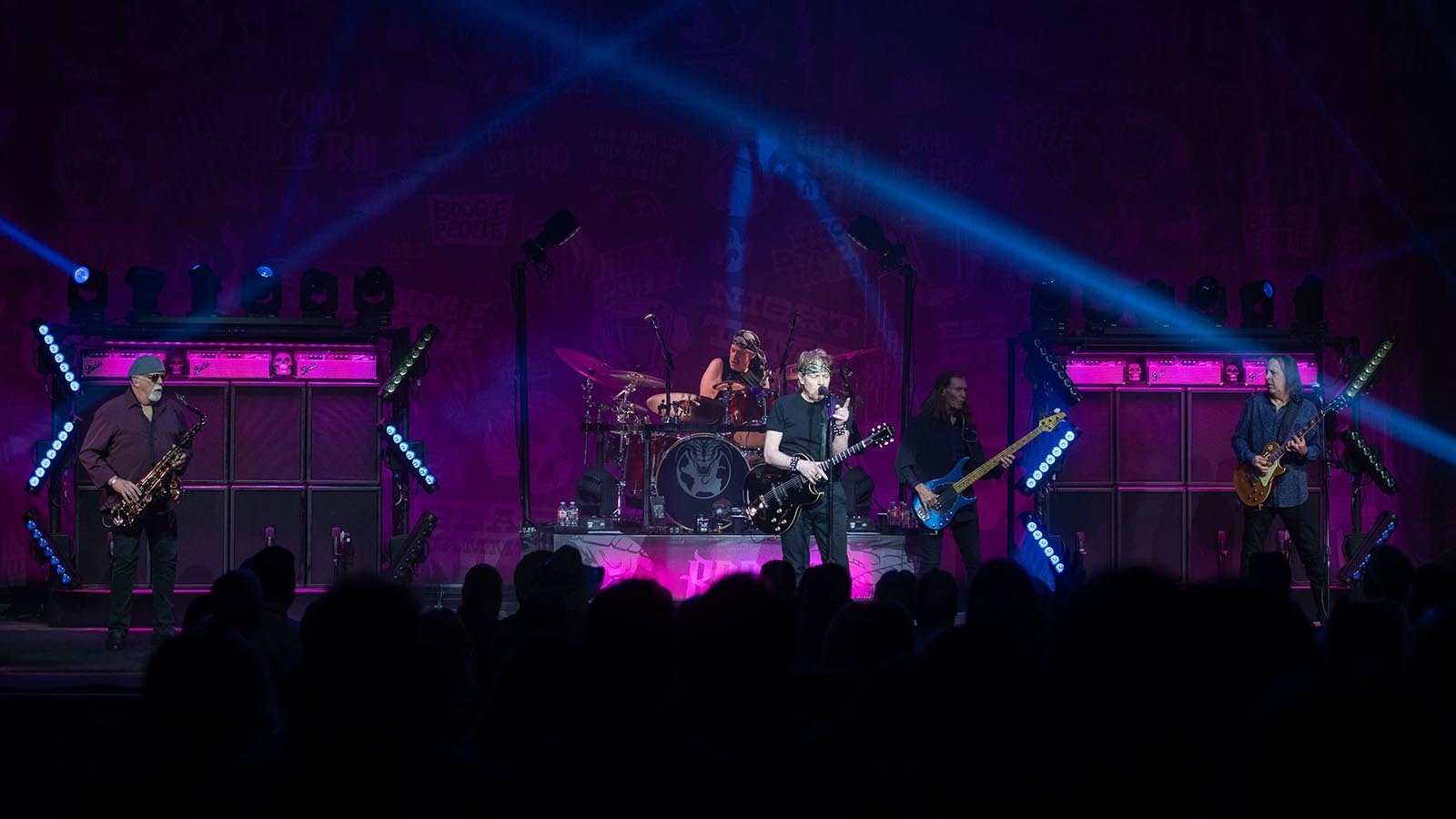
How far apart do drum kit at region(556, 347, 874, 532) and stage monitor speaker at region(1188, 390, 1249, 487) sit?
9.40 ft

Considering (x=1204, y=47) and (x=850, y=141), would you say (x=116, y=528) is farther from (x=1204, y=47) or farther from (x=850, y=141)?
(x=1204, y=47)

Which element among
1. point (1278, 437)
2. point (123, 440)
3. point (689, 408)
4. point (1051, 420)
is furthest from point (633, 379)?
point (1278, 437)

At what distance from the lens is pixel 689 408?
1150 centimetres

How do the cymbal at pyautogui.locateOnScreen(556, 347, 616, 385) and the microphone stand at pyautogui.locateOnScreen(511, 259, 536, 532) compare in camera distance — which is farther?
the microphone stand at pyautogui.locateOnScreen(511, 259, 536, 532)

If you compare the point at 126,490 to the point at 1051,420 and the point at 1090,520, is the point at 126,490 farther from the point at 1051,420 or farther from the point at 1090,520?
the point at 1090,520

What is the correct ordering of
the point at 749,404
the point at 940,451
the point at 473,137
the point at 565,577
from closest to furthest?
the point at 565,577 < the point at 940,451 < the point at 749,404 < the point at 473,137

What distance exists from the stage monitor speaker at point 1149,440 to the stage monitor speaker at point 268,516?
6.84 m

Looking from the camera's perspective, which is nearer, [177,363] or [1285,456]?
[1285,456]

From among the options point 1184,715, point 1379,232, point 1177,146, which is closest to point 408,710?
point 1184,715

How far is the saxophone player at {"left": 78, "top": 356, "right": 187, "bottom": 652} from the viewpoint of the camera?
28.8ft

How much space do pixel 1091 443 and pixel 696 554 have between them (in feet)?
11.3

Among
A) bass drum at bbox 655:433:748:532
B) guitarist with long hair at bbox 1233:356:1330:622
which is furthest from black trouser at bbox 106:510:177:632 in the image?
guitarist with long hair at bbox 1233:356:1330:622

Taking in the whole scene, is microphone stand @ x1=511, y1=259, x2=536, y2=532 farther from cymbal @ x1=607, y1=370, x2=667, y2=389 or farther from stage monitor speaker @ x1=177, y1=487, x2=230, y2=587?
stage monitor speaker @ x1=177, y1=487, x2=230, y2=587

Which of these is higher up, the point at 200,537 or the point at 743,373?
the point at 743,373
